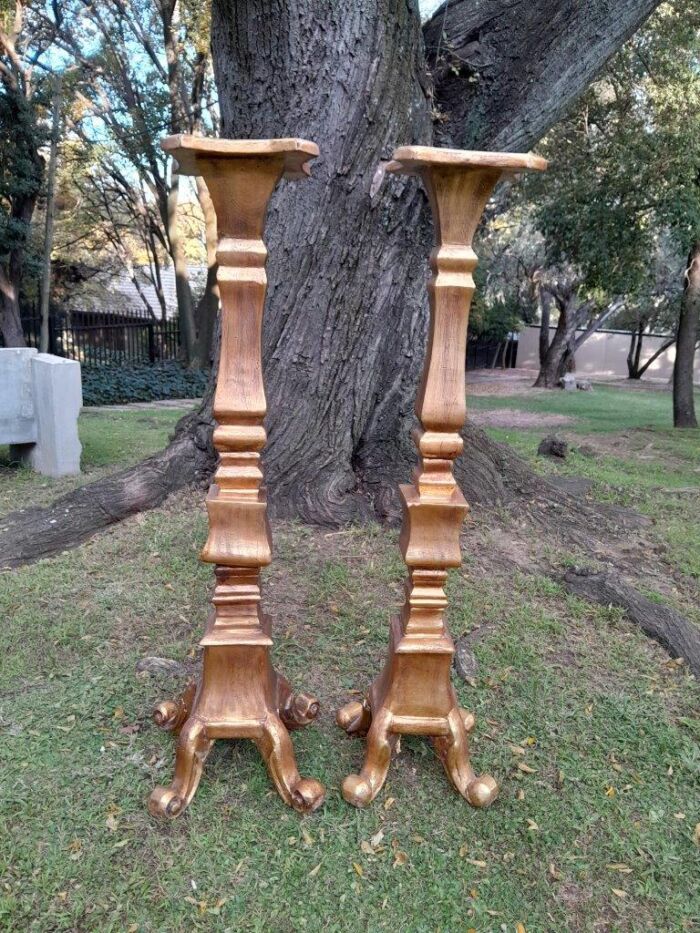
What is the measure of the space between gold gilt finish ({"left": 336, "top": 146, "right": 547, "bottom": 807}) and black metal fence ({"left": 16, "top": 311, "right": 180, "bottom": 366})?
13.2m

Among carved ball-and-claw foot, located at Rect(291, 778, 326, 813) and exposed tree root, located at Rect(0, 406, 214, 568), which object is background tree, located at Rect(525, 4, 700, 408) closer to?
exposed tree root, located at Rect(0, 406, 214, 568)

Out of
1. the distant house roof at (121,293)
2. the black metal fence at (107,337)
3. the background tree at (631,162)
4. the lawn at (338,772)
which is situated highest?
the background tree at (631,162)

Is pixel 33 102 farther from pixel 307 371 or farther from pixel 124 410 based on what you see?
pixel 307 371

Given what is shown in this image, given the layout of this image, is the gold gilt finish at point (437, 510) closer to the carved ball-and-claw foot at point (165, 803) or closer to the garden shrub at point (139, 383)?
the carved ball-and-claw foot at point (165, 803)

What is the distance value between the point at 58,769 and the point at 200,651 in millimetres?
680

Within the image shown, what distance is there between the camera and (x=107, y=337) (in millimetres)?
15289

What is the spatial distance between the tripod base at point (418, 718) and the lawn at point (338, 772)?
76 mm

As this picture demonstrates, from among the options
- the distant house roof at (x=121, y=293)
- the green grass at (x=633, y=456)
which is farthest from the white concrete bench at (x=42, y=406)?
the distant house roof at (x=121, y=293)

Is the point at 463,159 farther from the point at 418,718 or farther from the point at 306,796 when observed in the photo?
the point at 306,796

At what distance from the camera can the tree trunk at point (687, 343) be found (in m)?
10.1

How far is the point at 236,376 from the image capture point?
192 cm

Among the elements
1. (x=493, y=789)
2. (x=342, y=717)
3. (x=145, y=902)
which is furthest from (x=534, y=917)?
(x=145, y=902)

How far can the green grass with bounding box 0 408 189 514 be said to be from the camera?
217 inches

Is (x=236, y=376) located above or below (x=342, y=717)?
above
